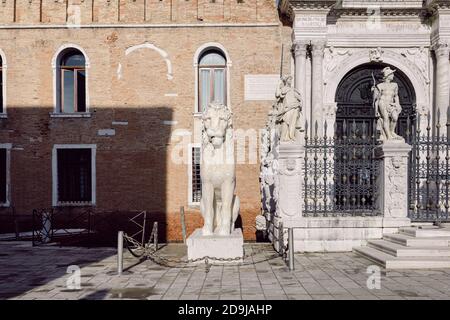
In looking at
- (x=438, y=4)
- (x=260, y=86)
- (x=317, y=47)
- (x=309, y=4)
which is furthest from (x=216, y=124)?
(x=438, y=4)

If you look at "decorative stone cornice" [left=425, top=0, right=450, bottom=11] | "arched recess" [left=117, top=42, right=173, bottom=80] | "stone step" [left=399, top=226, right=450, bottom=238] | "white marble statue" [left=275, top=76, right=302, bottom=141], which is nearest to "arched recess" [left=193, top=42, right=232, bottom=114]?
"arched recess" [left=117, top=42, right=173, bottom=80]

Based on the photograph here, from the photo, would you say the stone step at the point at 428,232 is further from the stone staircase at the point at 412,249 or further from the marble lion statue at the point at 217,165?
the marble lion statue at the point at 217,165

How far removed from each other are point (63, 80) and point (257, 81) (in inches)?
292

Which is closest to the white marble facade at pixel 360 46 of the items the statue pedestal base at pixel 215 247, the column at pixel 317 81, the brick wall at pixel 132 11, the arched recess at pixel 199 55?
the column at pixel 317 81

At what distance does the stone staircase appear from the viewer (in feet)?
26.0

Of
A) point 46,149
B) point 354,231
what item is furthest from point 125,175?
point 354,231

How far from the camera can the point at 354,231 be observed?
9719mm

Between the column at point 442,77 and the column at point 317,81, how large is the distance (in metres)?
3.81

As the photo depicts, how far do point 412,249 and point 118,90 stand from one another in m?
11.5

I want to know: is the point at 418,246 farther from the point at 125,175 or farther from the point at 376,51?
the point at 125,175

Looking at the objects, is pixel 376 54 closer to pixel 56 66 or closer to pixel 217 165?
pixel 217 165

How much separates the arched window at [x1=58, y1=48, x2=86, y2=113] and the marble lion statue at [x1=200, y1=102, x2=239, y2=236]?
9401 millimetres

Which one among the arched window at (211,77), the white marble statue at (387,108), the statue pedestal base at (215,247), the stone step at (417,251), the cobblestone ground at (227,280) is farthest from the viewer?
the arched window at (211,77)

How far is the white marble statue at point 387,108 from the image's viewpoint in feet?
32.8
